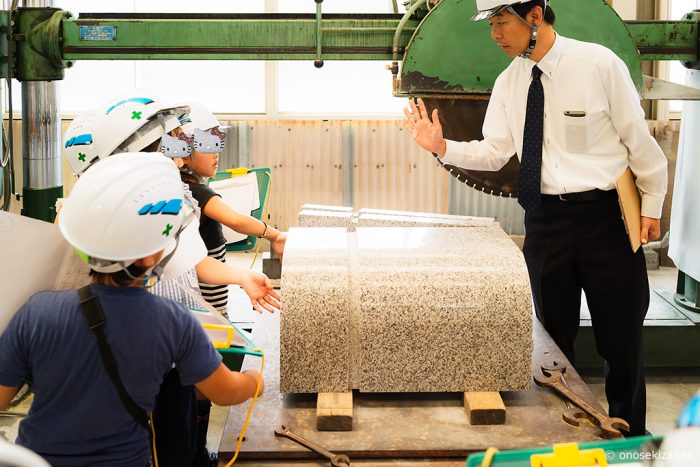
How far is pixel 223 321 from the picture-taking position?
7.25ft

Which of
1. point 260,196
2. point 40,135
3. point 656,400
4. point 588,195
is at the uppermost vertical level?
point 40,135

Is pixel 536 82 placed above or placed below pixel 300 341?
above

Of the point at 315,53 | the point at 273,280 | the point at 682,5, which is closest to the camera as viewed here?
the point at 315,53

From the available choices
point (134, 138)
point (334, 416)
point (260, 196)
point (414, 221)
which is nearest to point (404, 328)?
point (334, 416)

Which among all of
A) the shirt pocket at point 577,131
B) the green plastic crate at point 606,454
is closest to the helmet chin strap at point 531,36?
the shirt pocket at point 577,131

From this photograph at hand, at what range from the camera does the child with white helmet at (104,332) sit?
5.43 ft

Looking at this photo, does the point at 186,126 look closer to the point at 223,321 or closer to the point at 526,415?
the point at 223,321

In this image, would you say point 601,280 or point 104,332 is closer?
point 104,332

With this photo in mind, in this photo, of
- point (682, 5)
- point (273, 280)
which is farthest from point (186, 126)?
point (682, 5)

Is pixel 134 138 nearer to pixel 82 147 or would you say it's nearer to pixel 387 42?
pixel 82 147

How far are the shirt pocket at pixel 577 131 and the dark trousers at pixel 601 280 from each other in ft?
0.63

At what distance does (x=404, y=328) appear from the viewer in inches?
89.3

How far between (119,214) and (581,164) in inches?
68.8

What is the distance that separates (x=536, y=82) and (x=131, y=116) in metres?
1.40
